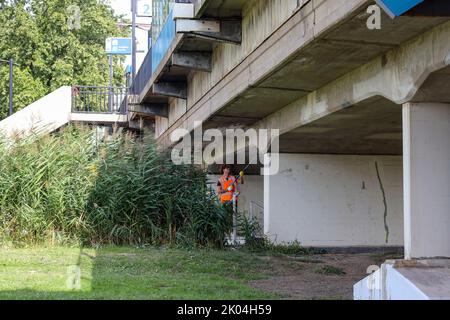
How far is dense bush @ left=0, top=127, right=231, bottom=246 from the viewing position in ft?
43.6

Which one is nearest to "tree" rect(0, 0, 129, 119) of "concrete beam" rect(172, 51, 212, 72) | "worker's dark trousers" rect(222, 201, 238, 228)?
"concrete beam" rect(172, 51, 212, 72)

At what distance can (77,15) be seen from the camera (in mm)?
42875

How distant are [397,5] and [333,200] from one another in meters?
9.90

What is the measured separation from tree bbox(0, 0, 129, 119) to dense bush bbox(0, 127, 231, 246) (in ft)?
93.8

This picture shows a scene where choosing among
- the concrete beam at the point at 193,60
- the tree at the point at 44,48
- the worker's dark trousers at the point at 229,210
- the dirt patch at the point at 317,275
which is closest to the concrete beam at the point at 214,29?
the concrete beam at the point at 193,60

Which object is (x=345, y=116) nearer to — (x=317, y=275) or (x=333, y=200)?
(x=317, y=275)

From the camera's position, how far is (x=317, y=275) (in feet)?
35.5

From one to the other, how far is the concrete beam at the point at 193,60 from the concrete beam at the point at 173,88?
3.33m

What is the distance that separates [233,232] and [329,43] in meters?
6.31

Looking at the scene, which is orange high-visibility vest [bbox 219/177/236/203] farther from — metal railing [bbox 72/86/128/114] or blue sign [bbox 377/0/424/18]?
metal railing [bbox 72/86/128/114]

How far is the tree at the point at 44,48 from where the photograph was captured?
4234 cm

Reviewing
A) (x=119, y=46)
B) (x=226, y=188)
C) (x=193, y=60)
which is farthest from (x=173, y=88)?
(x=119, y=46)

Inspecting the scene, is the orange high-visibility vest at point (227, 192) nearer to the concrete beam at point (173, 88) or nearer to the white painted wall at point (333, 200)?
the white painted wall at point (333, 200)

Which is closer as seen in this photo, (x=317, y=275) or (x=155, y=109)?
(x=317, y=275)
